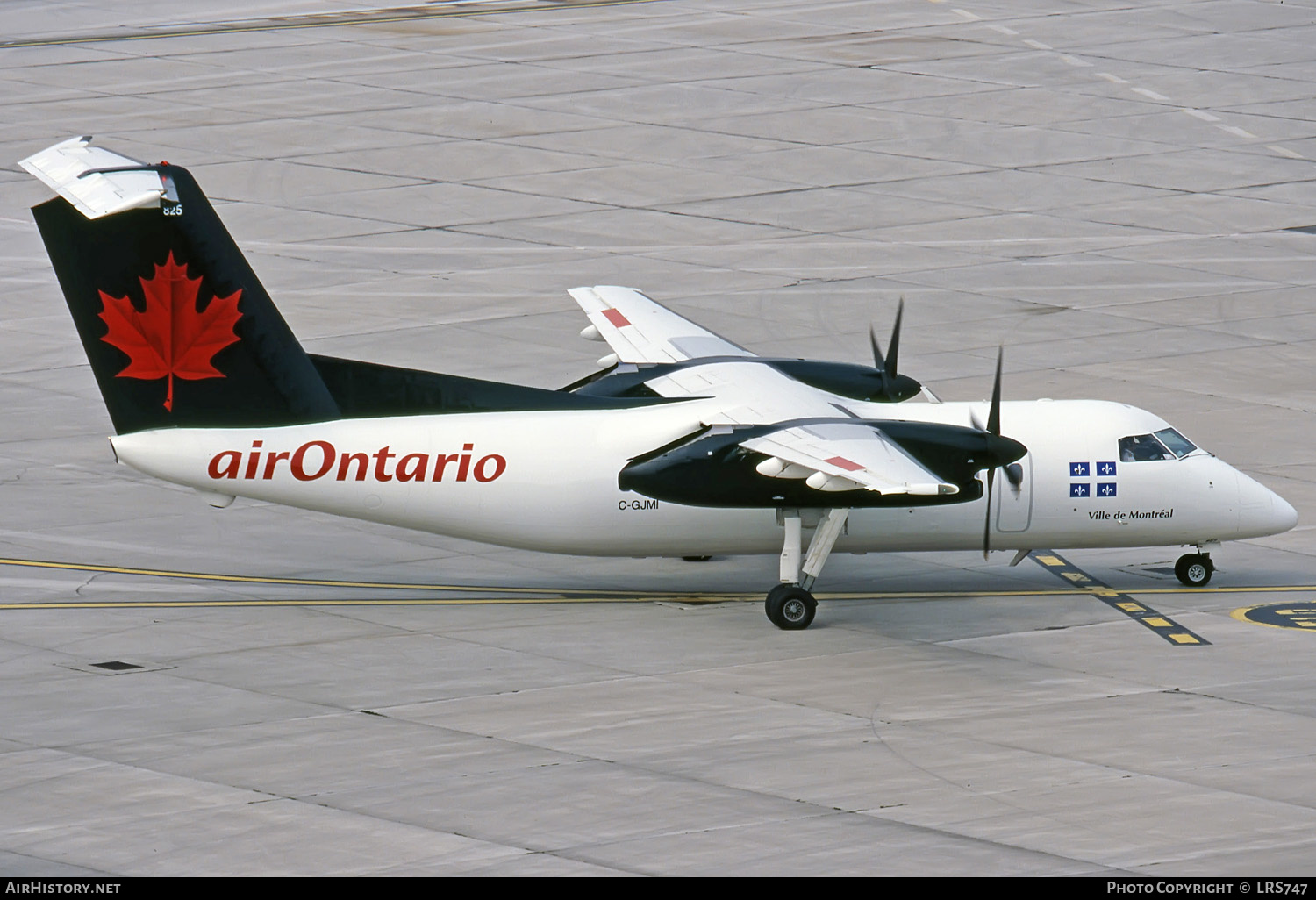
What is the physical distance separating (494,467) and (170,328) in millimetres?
4749

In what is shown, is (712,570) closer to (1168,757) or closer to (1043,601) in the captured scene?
(1043,601)

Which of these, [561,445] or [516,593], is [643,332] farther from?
[516,593]

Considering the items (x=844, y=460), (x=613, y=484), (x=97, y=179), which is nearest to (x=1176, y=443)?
(x=844, y=460)

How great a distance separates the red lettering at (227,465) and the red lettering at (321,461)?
76 cm

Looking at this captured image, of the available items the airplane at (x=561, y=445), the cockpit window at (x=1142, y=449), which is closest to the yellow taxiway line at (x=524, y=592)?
the airplane at (x=561, y=445)

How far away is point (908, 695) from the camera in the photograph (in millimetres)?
23141

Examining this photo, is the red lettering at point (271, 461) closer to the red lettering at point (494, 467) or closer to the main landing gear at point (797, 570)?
the red lettering at point (494, 467)

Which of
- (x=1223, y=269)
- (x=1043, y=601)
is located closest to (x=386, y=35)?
(x=1223, y=269)

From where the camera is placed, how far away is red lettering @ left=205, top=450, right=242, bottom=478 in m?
25.8

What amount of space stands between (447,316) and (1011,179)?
61.8ft

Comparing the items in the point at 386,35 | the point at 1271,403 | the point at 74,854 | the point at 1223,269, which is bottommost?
the point at 74,854

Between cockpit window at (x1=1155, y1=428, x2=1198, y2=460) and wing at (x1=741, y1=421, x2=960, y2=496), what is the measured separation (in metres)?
5.17

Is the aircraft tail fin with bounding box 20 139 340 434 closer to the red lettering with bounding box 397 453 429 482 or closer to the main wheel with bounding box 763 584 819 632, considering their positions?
the red lettering with bounding box 397 453 429 482

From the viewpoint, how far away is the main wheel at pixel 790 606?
25.7 m
